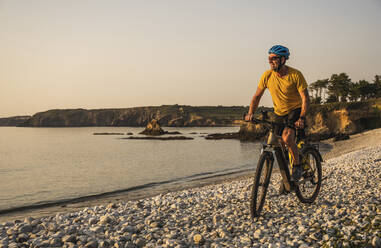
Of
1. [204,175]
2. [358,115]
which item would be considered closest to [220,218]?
[204,175]

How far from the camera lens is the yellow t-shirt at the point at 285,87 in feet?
15.4

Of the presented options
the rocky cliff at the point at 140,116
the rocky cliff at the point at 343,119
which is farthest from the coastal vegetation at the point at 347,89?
the rocky cliff at the point at 140,116

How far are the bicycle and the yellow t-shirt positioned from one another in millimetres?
475

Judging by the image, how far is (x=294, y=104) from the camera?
487cm

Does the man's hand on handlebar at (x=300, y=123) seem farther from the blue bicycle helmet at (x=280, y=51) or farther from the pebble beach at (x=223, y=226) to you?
the pebble beach at (x=223, y=226)

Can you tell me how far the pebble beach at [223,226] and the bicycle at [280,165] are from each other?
310mm

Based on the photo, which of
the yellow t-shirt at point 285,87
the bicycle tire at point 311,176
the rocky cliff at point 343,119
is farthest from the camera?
the rocky cliff at point 343,119

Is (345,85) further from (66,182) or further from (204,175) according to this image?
(66,182)

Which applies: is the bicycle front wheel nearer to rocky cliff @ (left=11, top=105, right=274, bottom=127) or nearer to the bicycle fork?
the bicycle fork

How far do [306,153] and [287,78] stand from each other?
1.57m

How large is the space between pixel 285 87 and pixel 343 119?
44.8m

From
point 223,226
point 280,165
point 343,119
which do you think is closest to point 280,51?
point 280,165

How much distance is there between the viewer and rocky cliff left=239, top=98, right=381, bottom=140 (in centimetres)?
4303

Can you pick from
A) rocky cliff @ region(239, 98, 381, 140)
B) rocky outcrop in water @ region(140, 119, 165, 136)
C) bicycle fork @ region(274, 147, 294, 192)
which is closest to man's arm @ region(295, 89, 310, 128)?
bicycle fork @ region(274, 147, 294, 192)
